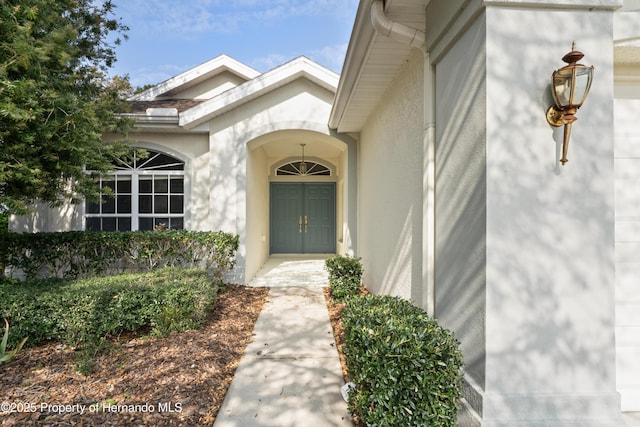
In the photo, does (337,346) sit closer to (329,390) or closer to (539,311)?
(329,390)

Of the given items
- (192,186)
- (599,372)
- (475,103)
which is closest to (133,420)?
(599,372)

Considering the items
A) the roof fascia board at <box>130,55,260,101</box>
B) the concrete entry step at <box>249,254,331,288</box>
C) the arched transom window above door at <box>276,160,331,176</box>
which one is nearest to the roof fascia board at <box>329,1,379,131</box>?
the concrete entry step at <box>249,254,331,288</box>

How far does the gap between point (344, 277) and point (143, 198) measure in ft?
16.2

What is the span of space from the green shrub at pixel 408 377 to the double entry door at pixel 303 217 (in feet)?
31.6

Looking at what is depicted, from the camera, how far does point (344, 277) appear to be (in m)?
5.90

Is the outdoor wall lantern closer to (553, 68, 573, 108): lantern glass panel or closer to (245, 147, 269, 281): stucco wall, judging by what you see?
(553, 68, 573, 108): lantern glass panel

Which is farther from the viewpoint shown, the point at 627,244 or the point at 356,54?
the point at 356,54

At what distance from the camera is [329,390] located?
3.05 m

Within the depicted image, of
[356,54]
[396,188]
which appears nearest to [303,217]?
[396,188]

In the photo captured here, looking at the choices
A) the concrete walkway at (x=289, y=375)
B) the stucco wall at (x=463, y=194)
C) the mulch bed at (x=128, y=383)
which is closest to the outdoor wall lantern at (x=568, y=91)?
the stucco wall at (x=463, y=194)

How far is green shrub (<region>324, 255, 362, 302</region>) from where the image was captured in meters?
5.83

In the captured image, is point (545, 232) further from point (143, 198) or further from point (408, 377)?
point (143, 198)

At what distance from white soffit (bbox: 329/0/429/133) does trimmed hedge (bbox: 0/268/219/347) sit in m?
3.69

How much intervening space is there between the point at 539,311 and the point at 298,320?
3.48 metres
